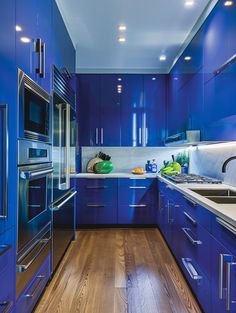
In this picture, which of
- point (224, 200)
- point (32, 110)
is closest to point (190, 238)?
point (224, 200)

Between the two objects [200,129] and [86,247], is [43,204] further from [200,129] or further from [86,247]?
[200,129]

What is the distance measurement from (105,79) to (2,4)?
329 centimetres

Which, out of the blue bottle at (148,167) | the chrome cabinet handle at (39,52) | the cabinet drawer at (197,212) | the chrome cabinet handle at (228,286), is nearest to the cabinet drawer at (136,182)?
the blue bottle at (148,167)

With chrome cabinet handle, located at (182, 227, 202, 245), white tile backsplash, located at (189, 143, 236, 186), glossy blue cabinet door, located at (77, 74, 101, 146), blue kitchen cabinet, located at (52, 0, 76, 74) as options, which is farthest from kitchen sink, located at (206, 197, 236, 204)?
glossy blue cabinet door, located at (77, 74, 101, 146)

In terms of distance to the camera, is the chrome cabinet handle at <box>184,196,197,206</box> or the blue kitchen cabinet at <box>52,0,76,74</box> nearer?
the chrome cabinet handle at <box>184,196,197,206</box>

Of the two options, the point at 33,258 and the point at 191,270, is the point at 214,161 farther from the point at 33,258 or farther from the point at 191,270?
the point at 33,258

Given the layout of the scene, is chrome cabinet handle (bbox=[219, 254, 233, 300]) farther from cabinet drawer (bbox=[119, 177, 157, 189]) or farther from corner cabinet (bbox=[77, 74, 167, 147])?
corner cabinet (bbox=[77, 74, 167, 147])

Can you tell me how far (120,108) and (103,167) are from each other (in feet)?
3.36

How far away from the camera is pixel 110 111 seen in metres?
4.58

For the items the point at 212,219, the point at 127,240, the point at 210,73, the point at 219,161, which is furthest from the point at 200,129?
the point at 127,240

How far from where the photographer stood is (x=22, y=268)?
1.62 m

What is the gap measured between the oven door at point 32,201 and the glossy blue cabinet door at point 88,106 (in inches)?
90.0

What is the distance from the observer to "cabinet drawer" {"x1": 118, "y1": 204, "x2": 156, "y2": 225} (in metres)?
4.21

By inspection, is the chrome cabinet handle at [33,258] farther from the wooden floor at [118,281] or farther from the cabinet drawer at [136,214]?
the cabinet drawer at [136,214]
